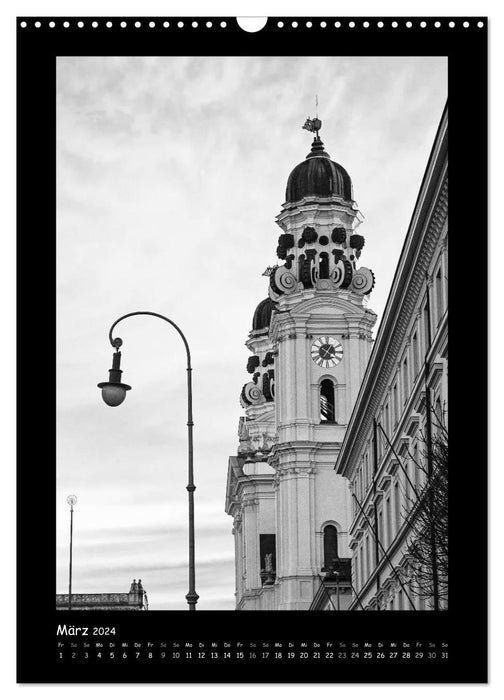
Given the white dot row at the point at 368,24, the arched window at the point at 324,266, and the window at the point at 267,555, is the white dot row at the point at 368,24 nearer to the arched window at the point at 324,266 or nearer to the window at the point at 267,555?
the arched window at the point at 324,266

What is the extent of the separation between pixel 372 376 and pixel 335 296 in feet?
188

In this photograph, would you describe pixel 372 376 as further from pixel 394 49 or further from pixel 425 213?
pixel 394 49

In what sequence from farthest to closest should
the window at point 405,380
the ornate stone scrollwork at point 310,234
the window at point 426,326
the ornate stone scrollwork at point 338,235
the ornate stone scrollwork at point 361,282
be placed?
the ornate stone scrollwork at point 310,234 → the ornate stone scrollwork at point 338,235 → the ornate stone scrollwork at point 361,282 → the window at point 405,380 → the window at point 426,326

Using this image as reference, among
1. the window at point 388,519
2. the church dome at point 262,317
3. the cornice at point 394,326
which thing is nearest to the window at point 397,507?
the window at point 388,519

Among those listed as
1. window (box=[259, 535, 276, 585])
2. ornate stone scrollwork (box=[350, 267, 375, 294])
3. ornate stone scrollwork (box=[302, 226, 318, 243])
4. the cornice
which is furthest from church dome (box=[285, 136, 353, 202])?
the cornice

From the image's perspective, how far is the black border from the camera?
1705 centimetres

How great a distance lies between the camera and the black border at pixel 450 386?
17047 millimetres

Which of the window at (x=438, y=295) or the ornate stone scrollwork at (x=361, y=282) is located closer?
the window at (x=438, y=295)

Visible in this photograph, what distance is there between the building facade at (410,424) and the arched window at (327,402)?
4692cm

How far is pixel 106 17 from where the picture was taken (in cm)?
1770

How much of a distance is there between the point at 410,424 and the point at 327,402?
7196 cm

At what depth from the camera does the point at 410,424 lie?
4925 centimetres

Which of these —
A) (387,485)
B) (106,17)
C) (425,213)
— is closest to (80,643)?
(106,17)

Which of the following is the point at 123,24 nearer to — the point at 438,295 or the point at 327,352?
the point at 438,295
